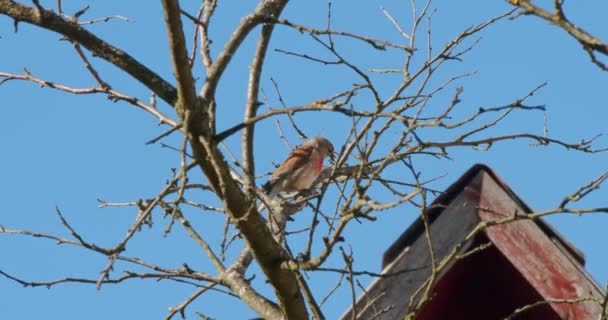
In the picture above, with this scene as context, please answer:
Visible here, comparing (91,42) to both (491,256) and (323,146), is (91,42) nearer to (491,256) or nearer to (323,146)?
(491,256)

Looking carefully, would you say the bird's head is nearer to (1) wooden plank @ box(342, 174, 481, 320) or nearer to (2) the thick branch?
(1) wooden plank @ box(342, 174, 481, 320)

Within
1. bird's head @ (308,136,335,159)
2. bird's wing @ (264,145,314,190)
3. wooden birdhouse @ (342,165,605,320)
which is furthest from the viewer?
bird's head @ (308,136,335,159)

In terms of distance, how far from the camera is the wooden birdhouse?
4.01m

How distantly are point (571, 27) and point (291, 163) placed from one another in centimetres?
538

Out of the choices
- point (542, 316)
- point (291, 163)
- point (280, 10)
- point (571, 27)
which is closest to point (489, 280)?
point (542, 316)

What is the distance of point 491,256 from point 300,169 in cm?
A: 397

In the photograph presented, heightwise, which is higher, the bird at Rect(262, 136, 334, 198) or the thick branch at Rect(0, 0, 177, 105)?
the bird at Rect(262, 136, 334, 198)

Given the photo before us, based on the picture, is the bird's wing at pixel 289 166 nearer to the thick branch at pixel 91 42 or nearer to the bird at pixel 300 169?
the bird at pixel 300 169

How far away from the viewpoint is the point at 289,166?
7.98 meters

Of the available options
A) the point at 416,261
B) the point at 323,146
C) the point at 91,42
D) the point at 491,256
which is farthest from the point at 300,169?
the point at 91,42

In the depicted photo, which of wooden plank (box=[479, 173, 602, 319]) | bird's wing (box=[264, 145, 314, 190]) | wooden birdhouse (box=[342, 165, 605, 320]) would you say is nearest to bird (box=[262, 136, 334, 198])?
bird's wing (box=[264, 145, 314, 190])

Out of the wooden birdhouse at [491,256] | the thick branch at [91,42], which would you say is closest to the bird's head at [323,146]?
the wooden birdhouse at [491,256]

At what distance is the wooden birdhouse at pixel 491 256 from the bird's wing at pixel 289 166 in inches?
136

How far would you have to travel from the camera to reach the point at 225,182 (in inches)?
143
